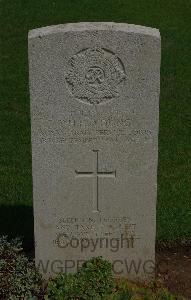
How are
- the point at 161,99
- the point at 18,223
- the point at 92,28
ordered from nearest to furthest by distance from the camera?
the point at 92,28 → the point at 18,223 → the point at 161,99

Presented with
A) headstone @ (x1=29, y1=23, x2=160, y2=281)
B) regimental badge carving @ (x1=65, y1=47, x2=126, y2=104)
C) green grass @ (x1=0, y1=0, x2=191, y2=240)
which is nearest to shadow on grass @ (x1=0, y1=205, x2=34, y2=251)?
green grass @ (x1=0, y1=0, x2=191, y2=240)

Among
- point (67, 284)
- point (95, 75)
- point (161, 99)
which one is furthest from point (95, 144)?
point (161, 99)

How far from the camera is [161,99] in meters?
10.9

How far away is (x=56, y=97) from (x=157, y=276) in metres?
2.16

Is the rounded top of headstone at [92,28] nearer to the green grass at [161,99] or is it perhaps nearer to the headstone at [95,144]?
the headstone at [95,144]

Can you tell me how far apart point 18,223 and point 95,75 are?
251 centimetres

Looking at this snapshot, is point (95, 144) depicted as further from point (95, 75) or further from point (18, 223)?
point (18, 223)

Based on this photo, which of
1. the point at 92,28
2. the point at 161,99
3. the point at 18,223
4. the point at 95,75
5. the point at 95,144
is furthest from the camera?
the point at 161,99

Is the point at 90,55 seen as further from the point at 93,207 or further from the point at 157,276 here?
the point at 157,276

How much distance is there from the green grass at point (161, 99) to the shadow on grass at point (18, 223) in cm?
1

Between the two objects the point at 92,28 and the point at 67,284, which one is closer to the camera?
the point at 92,28

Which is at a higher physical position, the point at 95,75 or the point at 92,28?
the point at 92,28

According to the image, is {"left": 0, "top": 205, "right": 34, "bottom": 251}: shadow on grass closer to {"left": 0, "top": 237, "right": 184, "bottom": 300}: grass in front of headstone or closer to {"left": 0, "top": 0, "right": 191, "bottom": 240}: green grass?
{"left": 0, "top": 0, "right": 191, "bottom": 240}: green grass

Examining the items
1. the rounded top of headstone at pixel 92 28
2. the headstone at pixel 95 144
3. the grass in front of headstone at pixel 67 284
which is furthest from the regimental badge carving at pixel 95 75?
the grass in front of headstone at pixel 67 284
